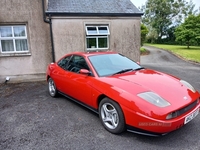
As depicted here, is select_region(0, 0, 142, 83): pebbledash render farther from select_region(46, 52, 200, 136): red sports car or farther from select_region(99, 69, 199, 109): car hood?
select_region(99, 69, 199, 109): car hood

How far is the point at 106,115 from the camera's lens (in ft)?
10.5

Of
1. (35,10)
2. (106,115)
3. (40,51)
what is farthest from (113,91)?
(35,10)

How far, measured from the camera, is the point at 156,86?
2.99 m

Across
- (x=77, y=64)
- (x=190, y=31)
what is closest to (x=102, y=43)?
(x=77, y=64)

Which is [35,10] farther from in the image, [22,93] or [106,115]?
[106,115]

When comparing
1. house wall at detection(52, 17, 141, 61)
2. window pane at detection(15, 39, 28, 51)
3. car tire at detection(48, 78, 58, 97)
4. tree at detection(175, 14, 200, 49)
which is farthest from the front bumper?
tree at detection(175, 14, 200, 49)

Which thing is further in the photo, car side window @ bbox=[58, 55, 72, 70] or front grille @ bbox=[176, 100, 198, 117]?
car side window @ bbox=[58, 55, 72, 70]

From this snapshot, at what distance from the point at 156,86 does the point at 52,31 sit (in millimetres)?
6120

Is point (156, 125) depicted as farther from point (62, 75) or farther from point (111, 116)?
point (62, 75)

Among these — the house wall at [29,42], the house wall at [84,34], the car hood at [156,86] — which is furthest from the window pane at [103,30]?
the car hood at [156,86]

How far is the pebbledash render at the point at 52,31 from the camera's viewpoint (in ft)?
24.4

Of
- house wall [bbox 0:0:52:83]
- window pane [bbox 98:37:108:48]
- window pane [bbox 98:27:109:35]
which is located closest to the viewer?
house wall [bbox 0:0:52:83]

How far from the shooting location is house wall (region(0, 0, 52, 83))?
7.26 m

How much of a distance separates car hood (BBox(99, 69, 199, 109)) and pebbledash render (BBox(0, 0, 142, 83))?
17.1ft
